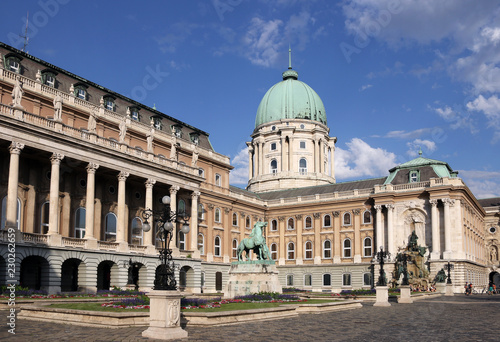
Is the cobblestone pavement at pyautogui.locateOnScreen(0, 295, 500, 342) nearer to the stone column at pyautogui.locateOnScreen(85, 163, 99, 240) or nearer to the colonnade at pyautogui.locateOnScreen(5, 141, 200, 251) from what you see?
the colonnade at pyautogui.locateOnScreen(5, 141, 200, 251)

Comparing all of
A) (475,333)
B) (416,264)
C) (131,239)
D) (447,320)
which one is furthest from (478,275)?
(475,333)

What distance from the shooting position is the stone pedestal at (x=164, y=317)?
18750 millimetres

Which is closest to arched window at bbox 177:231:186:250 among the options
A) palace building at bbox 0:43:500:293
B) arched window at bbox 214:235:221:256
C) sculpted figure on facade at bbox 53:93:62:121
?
palace building at bbox 0:43:500:293

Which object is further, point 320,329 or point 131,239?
point 131,239

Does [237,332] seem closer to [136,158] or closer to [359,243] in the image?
[136,158]

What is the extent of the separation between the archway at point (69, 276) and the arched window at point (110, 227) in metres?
5.23

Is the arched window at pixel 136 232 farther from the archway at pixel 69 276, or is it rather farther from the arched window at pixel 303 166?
the arched window at pixel 303 166

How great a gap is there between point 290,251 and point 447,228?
25606 millimetres

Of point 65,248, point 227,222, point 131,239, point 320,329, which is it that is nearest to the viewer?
point 320,329

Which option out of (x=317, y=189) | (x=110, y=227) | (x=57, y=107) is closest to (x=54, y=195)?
(x=57, y=107)

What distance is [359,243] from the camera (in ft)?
260

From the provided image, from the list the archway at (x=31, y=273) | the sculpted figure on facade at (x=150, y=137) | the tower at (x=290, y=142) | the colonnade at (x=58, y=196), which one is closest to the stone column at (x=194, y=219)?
the colonnade at (x=58, y=196)

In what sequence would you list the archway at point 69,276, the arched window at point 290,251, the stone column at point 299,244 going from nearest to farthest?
the archway at point 69,276
the stone column at point 299,244
the arched window at point 290,251

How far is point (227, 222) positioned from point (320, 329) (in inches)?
2198
